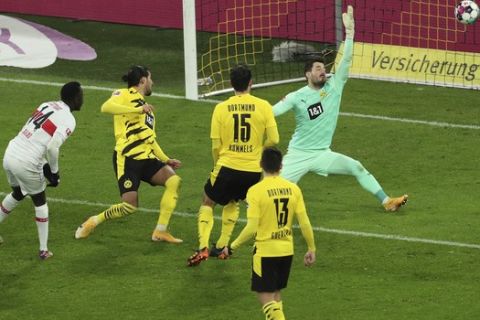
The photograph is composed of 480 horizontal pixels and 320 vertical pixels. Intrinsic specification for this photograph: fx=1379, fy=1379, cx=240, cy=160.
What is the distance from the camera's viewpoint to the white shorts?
15070mm

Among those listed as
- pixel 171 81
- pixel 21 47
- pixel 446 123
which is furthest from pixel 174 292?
pixel 21 47

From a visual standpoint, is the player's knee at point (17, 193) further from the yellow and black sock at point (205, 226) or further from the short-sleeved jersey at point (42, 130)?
the yellow and black sock at point (205, 226)

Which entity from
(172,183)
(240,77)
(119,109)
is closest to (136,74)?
(119,109)

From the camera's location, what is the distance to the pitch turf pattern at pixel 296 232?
1418 centimetres

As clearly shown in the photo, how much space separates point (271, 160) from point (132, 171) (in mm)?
3658

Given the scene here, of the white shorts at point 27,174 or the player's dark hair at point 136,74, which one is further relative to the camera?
the player's dark hair at point 136,74

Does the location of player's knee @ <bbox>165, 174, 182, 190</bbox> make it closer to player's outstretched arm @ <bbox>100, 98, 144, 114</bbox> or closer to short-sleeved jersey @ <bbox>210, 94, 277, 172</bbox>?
player's outstretched arm @ <bbox>100, 98, 144, 114</bbox>

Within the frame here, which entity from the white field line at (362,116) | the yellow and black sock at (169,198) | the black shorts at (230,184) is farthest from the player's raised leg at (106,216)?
the white field line at (362,116)

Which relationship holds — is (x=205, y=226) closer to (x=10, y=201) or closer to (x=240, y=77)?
(x=240, y=77)

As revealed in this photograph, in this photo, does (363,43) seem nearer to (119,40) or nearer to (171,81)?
(171,81)

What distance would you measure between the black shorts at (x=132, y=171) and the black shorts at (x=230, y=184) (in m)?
1.06

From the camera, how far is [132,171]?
15.8 meters

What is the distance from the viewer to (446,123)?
69.3 feet

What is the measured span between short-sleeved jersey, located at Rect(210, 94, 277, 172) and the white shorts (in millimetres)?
2005
